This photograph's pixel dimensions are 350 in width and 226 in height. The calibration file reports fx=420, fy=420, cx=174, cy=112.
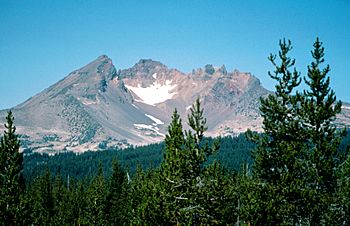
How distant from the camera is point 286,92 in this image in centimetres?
3102

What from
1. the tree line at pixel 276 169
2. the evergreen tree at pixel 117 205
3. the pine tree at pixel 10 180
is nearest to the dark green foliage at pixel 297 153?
the tree line at pixel 276 169

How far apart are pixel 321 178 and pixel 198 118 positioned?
9.42 metres

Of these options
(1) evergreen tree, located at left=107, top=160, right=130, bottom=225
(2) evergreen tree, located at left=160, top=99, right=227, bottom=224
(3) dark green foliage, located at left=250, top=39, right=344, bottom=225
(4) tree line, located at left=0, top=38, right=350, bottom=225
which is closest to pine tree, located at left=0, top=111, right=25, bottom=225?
(4) tree line, located at left=0, top=38, right=350, bottom=225

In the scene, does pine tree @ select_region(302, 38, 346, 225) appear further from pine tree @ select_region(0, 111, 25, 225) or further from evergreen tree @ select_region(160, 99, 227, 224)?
pine tree @ select_region(0, 111, 25, 225)

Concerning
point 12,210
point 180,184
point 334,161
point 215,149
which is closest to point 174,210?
point 180,184

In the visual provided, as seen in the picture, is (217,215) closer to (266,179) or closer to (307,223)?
(266,179)

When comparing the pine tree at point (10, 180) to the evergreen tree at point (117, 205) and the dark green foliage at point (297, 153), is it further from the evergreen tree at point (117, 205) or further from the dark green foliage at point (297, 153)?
the evergreen tree at point (117, 205)

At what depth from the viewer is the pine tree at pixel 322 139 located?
28922mm

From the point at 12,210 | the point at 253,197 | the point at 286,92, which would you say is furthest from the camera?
the point at 12,210

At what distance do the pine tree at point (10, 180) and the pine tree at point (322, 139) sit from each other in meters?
23.6

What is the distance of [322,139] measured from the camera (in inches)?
1163

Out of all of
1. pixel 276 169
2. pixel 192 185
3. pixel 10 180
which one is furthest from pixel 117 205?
pixel 276 169

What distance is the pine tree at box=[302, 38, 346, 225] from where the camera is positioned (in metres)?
28.9

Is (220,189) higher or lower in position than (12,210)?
higher
